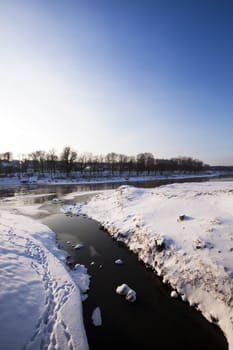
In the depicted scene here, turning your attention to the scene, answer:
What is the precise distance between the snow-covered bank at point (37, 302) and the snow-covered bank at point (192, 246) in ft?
11.6

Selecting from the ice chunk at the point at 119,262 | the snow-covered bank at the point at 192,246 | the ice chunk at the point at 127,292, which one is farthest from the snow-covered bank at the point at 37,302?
the snow-covered bank at the point at 192,246

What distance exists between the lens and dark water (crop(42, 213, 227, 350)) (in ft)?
15.9

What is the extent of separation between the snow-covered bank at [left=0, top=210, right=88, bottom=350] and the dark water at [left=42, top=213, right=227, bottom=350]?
58 cm

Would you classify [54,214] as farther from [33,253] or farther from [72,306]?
[72,306]

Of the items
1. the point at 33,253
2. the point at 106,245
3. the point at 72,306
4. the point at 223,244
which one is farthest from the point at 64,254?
the point at 223,244

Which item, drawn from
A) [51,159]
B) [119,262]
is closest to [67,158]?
[51,159]

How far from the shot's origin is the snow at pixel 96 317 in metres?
5.41

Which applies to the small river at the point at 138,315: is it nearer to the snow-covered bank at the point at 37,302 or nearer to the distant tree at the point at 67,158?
the snow-covered bank at the point at 37,302

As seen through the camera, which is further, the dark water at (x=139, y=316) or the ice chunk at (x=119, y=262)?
the ice chunk at (x=119, y=262)

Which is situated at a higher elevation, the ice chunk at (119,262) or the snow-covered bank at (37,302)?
the snow-covered bank at (37,302)

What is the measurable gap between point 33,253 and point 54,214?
9.51 meters

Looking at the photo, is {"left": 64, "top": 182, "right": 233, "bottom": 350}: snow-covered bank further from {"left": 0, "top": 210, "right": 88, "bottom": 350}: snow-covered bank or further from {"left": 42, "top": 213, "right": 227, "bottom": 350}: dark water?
{"left": 0, "top": 210, "right": 88, "bottom": 350}: snow-covered bank

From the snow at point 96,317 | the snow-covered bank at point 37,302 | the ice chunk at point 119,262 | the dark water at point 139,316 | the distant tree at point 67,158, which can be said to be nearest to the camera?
the snow-covered bank at point 37,302

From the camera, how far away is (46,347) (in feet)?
13.8
